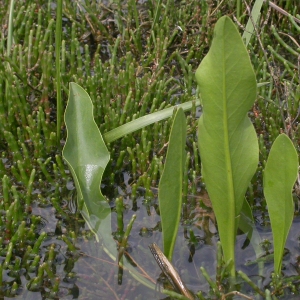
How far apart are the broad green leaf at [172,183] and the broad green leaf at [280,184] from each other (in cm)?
24

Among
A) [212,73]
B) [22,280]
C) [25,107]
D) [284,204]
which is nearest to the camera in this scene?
[212,73]

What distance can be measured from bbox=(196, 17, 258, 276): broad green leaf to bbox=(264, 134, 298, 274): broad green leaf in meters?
0.05

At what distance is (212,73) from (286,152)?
0.29 m

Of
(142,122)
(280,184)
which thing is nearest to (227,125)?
(280,184)

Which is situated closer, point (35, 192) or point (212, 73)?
point (212, 73)

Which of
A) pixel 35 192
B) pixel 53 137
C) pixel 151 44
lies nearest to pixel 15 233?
pixel 35 192

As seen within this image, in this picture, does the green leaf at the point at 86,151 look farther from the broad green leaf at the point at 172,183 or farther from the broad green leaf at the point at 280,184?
the broad green leaf at the point at 280,184

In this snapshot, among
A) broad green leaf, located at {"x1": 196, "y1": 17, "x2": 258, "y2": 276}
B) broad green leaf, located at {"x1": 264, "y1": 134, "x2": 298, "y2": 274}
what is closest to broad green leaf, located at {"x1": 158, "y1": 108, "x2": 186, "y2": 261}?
broad green leaf, located at {"x1": 196, "y1": 17, "x2": 258, "y2": 276}

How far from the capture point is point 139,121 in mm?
2016

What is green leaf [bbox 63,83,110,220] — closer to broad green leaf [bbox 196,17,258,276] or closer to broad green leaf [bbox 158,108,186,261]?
broad green leaf [bbox 158,108,186,261]

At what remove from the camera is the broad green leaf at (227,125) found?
1330mm

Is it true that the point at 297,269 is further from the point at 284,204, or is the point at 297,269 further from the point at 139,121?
the point at 139,121

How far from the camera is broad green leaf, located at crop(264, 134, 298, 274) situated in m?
1.45

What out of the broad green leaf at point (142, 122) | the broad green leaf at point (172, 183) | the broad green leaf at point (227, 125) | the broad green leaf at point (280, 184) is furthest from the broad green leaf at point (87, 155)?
the broad green leaf at point (280, 184)
